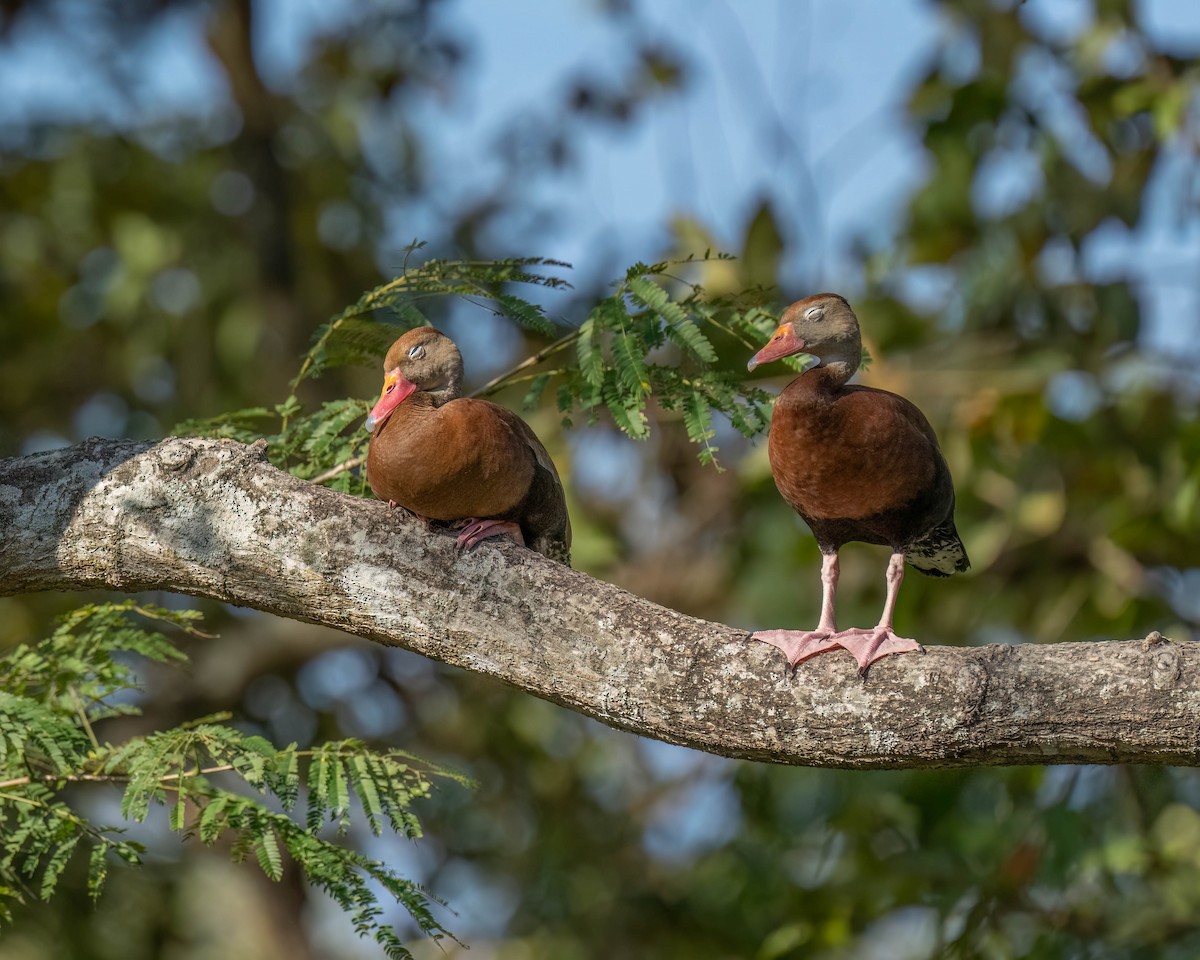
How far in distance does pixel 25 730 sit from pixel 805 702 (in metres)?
2.11

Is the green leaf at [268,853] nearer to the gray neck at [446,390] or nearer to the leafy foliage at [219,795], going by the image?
the leafy foliage at [219,795]

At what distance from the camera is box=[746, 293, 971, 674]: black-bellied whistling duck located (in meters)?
3.69

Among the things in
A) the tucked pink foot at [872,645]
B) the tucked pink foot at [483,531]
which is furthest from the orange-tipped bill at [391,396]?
the tucked pink foot at [872,645]

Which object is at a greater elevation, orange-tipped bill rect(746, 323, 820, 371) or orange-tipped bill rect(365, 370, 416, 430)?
orange-tipped bill rect(746, 323, 820, 371)

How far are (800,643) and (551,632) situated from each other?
62 cm

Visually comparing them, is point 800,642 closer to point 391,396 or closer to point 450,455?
point 450,455

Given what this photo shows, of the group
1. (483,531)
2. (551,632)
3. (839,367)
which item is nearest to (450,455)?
(483,531)

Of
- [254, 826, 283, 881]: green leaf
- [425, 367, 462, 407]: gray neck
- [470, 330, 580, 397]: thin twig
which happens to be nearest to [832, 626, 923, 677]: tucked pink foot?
[425, 367, 462, 407]: gray neck

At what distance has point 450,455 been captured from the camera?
3721mm

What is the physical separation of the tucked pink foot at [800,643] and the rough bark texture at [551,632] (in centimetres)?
3

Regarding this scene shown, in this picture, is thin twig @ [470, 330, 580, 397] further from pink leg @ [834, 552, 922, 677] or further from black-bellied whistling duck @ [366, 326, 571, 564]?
pink leg @ [834, 552, 922, 677]

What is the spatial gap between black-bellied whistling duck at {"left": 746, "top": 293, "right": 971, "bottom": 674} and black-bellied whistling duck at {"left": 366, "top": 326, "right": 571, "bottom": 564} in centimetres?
70

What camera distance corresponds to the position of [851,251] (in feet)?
29.5

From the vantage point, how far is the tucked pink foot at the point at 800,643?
3.37 meters
